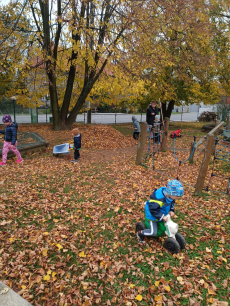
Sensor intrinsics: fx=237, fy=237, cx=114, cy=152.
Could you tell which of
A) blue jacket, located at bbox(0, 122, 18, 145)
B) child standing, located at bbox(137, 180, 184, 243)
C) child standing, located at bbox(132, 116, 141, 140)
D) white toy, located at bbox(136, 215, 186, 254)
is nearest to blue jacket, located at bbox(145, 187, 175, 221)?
child standing, located at bbox(137, 180, 184, 243)

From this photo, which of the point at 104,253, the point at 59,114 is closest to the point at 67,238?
the point at 104,253

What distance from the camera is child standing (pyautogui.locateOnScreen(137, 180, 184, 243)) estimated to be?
3434mm

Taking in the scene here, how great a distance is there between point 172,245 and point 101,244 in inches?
47.5

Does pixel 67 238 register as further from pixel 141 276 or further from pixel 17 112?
pixel 17 112

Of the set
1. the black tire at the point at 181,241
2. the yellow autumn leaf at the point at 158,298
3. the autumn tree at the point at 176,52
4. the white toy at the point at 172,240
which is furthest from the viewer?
the autumn tree at the point at 176,52

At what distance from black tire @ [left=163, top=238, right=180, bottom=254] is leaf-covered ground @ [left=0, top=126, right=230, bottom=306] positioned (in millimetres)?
87

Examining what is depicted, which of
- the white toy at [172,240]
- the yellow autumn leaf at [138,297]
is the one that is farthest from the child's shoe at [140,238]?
the yellow autumn leaf at [138,297]

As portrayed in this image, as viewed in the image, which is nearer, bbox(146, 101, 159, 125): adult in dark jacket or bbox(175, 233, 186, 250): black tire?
bbox(175, 233, 186, 250): black tire

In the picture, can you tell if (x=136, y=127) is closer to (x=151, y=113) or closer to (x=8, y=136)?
(x=151, y=113)

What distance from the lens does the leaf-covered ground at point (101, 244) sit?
3170 millimetres

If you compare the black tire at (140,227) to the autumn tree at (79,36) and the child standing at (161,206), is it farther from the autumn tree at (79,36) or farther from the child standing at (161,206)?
the autumn tree at (79,36)

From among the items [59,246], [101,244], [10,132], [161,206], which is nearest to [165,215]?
[161,206]

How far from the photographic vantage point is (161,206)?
3588mm

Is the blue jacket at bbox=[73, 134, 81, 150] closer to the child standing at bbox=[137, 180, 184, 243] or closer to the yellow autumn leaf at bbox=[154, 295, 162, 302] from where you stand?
the child standing at bbox=[137, 180, 184, 243]
